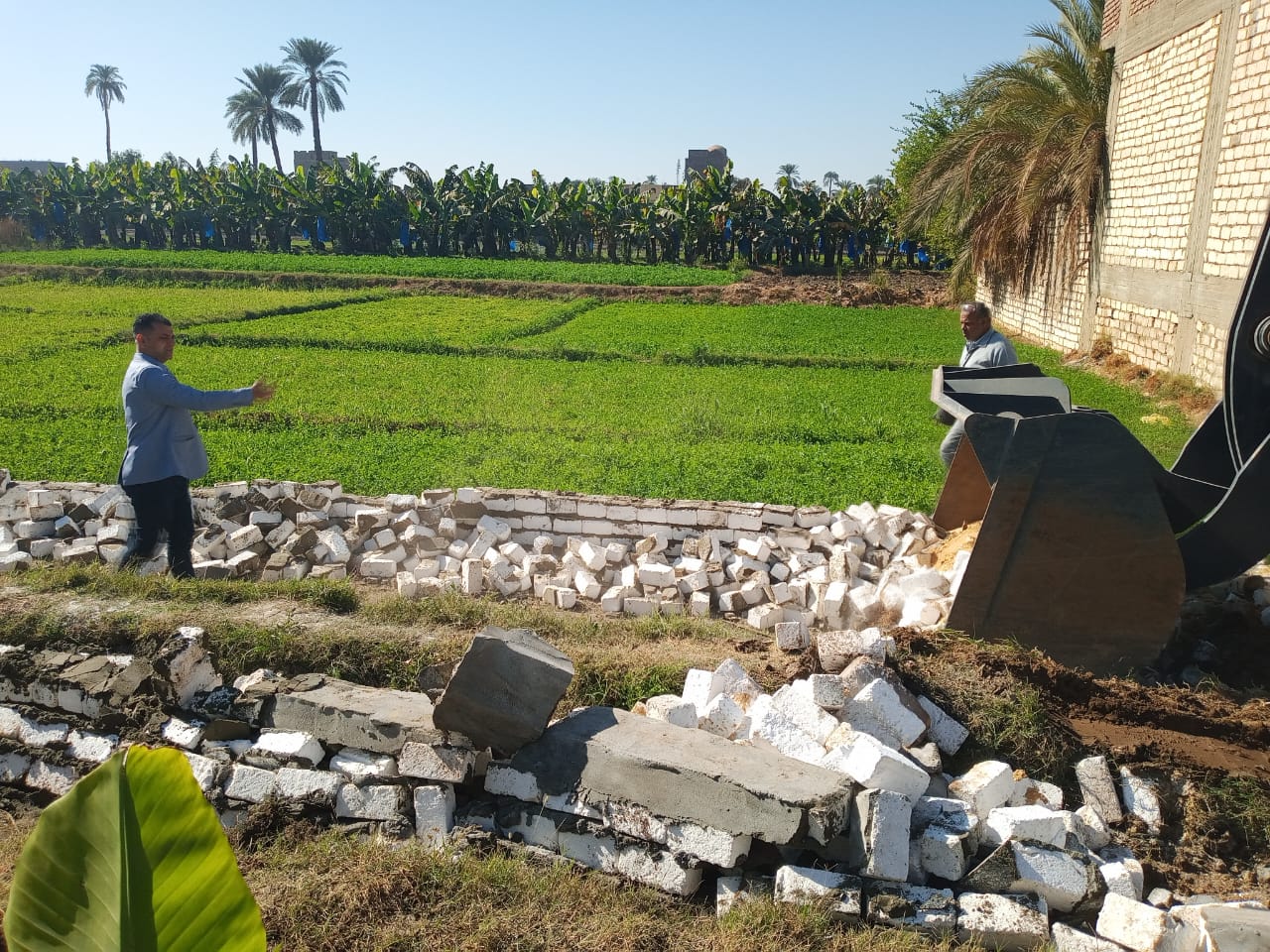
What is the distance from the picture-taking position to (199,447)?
6258 millimetres

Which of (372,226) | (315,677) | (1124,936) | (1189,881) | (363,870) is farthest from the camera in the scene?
(372,226)

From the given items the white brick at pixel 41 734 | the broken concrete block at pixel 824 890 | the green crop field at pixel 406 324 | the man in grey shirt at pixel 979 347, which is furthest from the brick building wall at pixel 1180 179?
the white brick at pixel 41 734

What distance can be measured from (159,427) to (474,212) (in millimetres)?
39196

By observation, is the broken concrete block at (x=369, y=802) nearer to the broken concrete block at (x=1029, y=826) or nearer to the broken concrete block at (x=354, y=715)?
the broken concrete block at (x=354, y=715)

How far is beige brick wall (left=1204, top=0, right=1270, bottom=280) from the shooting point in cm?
1195

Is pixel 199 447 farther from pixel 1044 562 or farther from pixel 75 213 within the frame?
pixel 75 213

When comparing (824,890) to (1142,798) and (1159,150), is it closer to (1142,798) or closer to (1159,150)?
(1142,798)

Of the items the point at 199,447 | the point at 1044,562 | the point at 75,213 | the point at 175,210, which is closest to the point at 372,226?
the point at 175,210

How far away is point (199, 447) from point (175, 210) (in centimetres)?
4788

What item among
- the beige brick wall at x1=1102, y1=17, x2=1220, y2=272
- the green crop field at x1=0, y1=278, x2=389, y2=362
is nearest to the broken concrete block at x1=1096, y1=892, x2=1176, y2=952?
the beige brick wall at x1=1102, y1=17, x2=1220, y2=272

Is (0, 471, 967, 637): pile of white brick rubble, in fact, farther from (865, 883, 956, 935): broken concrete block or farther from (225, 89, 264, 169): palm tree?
(225, 89, 264, 169): palm tree

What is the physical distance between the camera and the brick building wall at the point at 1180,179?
12.4 metres

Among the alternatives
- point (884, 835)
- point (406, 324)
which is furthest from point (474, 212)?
point (884, 835)

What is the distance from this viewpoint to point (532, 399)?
13109 mm
